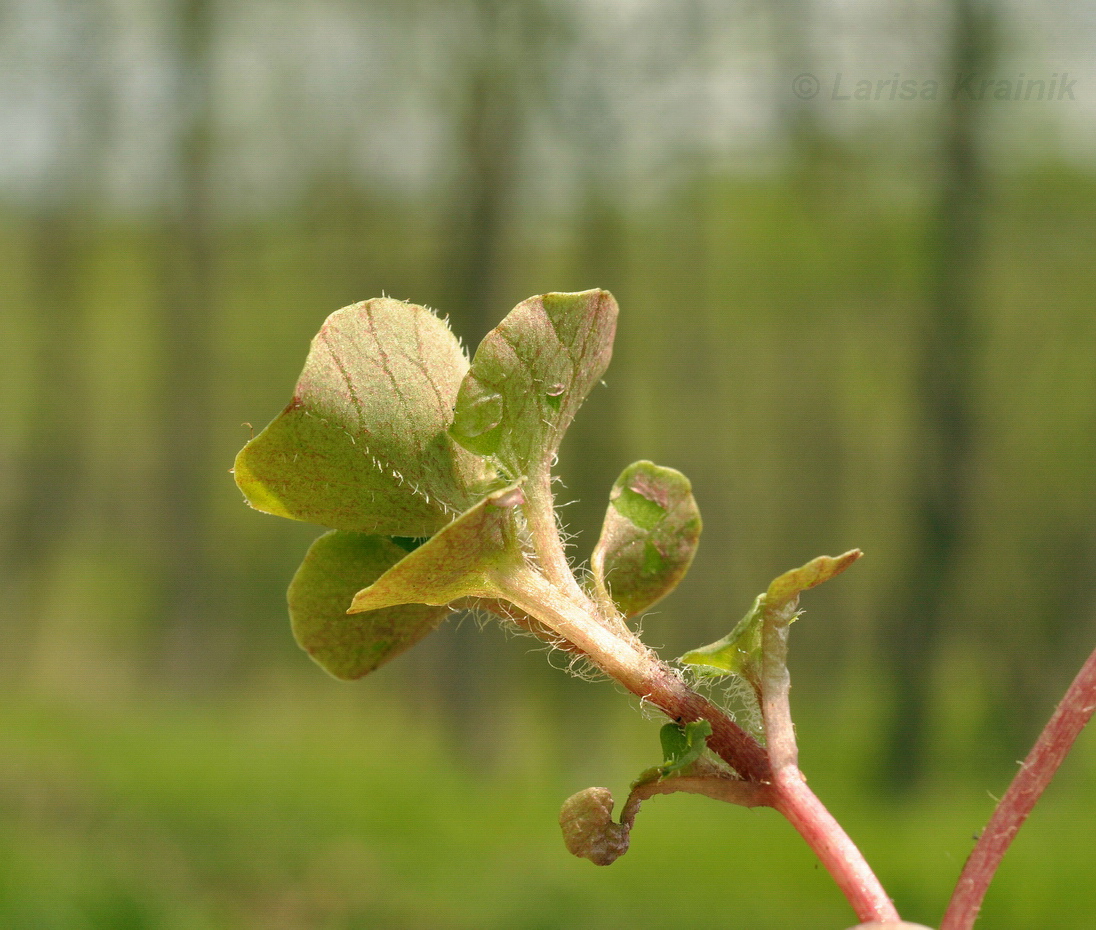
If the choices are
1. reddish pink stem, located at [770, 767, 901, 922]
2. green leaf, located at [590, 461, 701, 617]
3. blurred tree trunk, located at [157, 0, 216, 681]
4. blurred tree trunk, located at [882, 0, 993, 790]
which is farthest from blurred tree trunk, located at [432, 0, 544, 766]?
reddish pink stem, located at [770, 767, 901, 922]

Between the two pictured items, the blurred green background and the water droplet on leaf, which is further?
the blurred green background

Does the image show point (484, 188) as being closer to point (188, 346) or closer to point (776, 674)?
point (188, 346)

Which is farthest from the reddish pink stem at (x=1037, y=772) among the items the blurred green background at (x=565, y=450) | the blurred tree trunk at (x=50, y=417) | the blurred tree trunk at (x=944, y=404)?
the blurred tree trunk at (x=50, y=417)

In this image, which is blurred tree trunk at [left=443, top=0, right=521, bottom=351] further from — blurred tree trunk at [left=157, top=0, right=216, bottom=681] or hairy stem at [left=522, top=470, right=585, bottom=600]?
hairy stem at [left=522, top=470, right=585, bottom=600]

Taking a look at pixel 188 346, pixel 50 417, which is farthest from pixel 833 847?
pixel 50 417

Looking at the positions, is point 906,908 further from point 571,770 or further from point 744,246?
point 744,246

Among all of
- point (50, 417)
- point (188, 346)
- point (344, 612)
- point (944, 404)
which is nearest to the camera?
point (344, 612)

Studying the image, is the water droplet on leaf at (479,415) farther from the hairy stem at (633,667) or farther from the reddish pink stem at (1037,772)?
the reddish pink stem at (1037,772)
